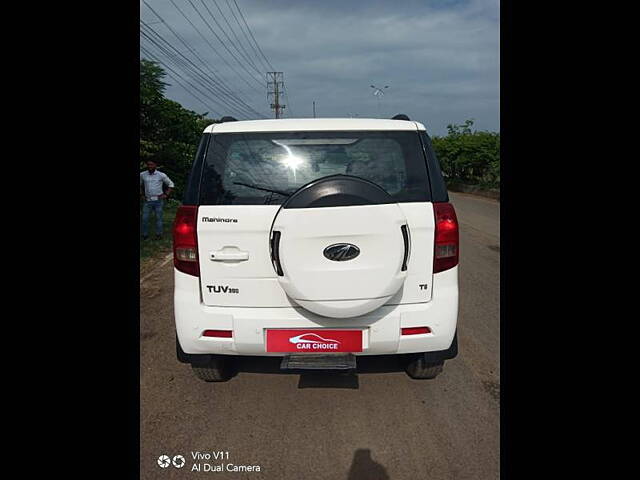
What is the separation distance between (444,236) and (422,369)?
1.05 m

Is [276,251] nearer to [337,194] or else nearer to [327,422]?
[337,194]

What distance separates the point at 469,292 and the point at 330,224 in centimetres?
351

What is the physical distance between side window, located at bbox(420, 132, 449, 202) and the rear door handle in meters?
1.14

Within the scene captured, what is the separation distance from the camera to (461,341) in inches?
144

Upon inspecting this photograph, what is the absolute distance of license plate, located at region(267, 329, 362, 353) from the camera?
2.36m

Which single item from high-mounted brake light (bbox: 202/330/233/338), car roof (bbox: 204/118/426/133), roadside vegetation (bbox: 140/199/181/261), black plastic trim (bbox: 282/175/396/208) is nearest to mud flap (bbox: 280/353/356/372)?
high-mounted brake light (bbox: 202/330/233/338)

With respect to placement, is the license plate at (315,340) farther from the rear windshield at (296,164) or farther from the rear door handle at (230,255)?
the rear windshield at (296,164)

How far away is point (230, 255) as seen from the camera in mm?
2311

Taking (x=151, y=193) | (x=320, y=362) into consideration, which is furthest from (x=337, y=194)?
(x=151, y=193)

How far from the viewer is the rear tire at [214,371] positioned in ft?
9.19

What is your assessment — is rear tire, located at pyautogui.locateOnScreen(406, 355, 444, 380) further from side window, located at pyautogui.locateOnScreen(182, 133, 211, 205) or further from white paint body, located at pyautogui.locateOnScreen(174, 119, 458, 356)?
side window, located at pyautogui.locateOnScreen(182, 133, 211, 205)

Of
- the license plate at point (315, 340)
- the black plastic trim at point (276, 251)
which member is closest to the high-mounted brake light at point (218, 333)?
the license plate at point (315, 340)
